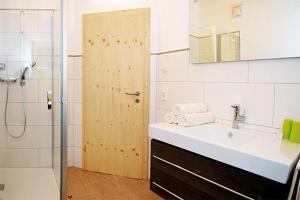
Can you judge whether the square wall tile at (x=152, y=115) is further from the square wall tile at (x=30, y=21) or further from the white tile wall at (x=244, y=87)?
the square wall tile at (x=30, y=21)

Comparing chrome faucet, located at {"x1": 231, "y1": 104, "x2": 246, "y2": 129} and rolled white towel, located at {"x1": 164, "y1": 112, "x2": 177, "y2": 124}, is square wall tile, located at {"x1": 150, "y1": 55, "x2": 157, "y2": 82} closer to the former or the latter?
rolled white towel, located at {"x1": 164, "y1": 112, "x2": 177, "y2": 124}

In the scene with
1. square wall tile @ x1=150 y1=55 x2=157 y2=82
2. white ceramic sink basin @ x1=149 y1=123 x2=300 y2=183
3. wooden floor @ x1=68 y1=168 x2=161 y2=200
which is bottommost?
wooden floor @ x1=68 y1=168 x2=161 y2=200

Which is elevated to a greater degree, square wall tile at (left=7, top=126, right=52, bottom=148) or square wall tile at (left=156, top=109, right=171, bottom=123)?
square wall tile at (left=156, top=109, right=171, bottom=123)

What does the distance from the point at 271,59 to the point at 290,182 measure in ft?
2.55

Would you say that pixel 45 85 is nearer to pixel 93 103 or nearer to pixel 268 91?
pixel 93 103

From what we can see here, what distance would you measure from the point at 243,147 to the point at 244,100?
55cm

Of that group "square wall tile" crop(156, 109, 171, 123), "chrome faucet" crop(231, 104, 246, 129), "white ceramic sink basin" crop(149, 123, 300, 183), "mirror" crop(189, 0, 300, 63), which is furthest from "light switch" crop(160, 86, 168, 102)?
"chrome faucet" crop(231, 104, 246, 129)

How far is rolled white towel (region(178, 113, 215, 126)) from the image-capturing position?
1.55 metres

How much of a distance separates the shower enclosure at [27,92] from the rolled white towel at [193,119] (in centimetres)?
140

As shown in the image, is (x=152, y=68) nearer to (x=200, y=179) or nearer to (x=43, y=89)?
(x=43, y=89)

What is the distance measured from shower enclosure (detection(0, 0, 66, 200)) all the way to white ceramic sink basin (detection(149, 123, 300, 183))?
147 centimetres

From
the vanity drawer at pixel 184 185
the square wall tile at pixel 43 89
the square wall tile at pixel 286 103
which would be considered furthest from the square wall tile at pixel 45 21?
the square wall tile at pixel 286 103

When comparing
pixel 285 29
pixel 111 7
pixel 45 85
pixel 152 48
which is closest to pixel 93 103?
pixel 45 85

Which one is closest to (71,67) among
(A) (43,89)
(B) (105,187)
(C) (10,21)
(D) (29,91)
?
(A) (43,89)
